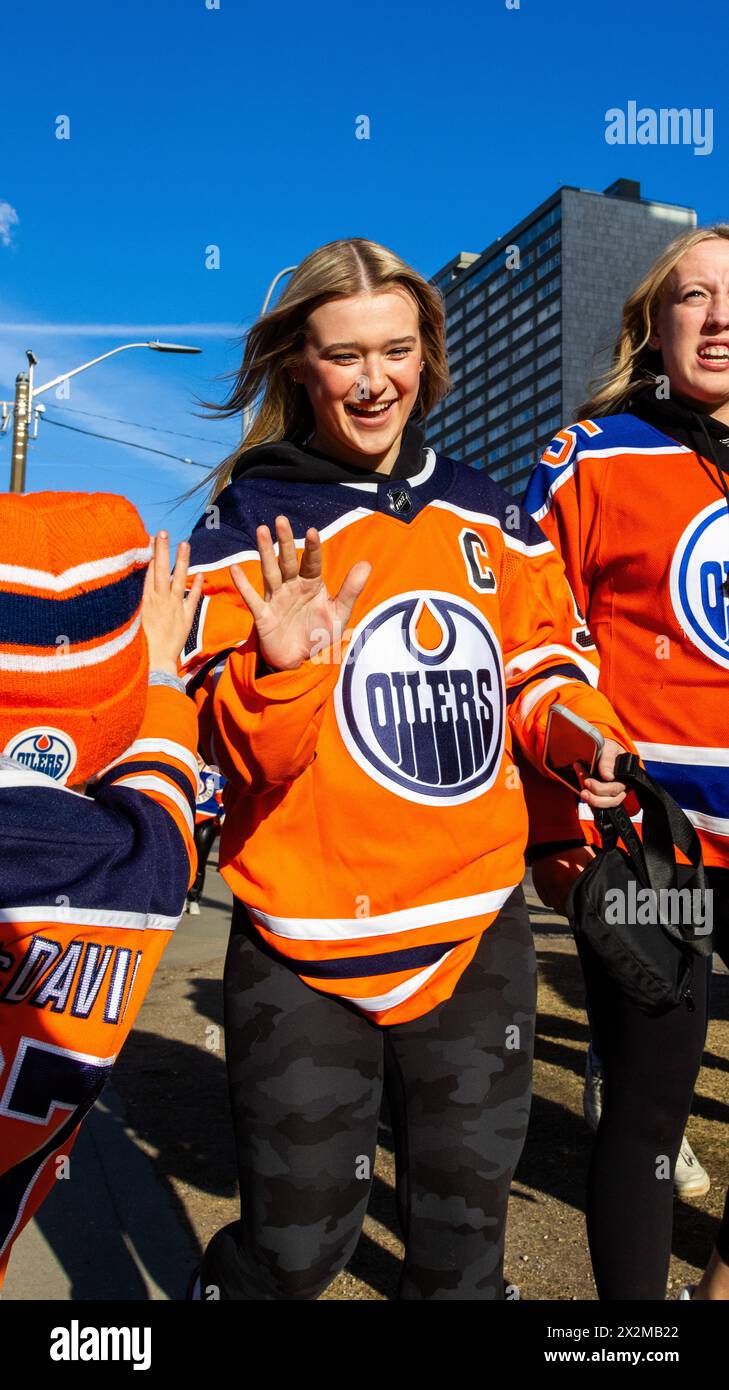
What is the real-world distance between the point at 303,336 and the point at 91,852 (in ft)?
4.07

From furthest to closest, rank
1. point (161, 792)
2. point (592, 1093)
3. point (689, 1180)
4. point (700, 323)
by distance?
point (592, 1093) → point (689, 1180) → point (700, 323) → point (161, 792)

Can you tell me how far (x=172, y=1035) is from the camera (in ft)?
17.7

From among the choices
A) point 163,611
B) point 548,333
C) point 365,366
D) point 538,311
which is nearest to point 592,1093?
point 365,366

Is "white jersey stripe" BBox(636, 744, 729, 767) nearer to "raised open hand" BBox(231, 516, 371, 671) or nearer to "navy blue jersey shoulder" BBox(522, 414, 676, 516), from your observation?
"navy blue jersey shoulder" BBox(522, 414, 676, 516)

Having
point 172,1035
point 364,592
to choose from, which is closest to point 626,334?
point 364,592

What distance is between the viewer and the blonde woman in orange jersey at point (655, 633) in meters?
2.06

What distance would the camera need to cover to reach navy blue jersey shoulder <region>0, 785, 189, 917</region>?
48.8 inches

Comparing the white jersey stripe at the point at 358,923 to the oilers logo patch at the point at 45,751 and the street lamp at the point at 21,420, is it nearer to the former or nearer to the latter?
the oilers logo patch at the point at 45,751

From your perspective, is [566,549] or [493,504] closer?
[493,504]

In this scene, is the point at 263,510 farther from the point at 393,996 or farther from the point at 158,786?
the point at 393,996

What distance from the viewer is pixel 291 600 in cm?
174

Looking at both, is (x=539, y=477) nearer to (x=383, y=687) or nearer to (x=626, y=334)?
(x=626, y=334)

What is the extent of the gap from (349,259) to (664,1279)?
1.97m

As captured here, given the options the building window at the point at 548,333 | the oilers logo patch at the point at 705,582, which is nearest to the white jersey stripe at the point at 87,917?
the oilers logo patch at the point at 705,582
